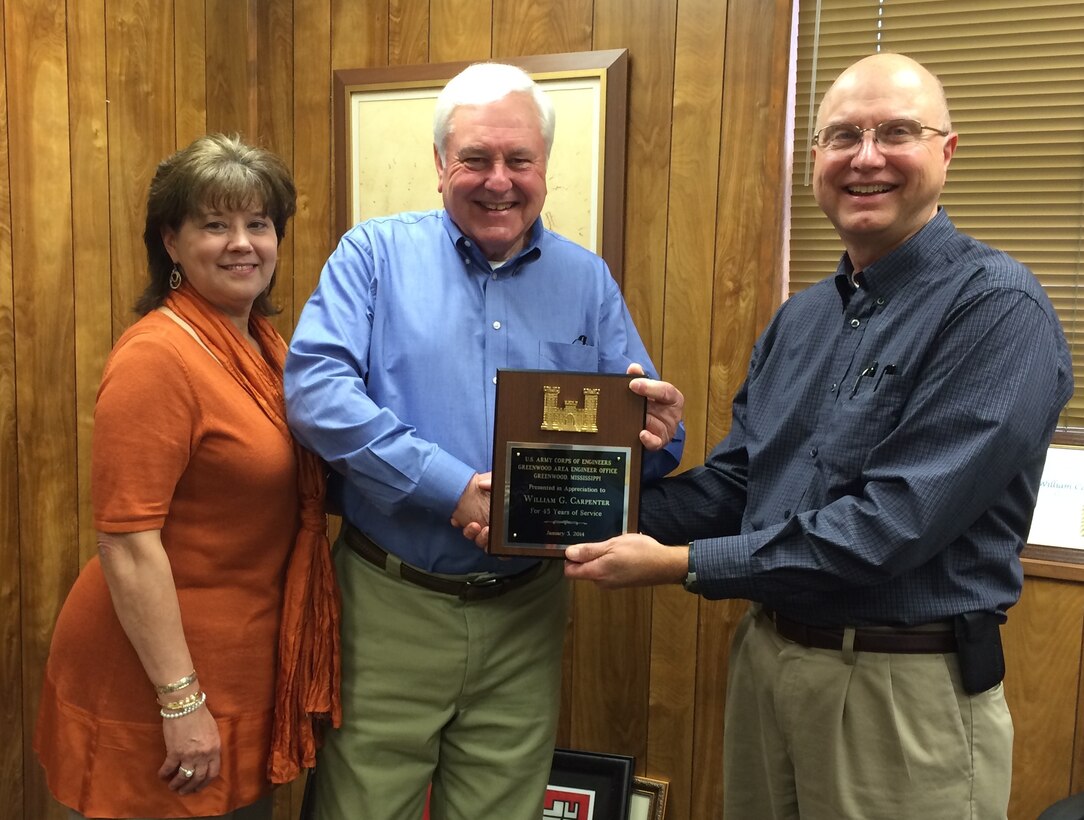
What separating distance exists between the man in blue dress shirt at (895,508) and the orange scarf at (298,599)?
17.4 inches

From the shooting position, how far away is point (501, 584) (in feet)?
4.91

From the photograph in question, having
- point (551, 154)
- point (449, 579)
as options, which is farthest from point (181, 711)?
point (551, 154)

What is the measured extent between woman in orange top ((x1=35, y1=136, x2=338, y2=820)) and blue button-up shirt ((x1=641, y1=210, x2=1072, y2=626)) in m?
0.69

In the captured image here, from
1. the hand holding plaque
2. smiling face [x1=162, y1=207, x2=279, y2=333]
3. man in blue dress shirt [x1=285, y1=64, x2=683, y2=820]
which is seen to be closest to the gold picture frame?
man in blue dress shirt [x1=285, y1=64, x2=683, y2=820]

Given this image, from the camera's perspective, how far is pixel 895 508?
1221mm

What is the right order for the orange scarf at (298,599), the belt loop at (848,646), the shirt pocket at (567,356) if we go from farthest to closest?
the shirt pocket at (567,356) → the orange scarf at (298,599) → the belt loop at (848,646)

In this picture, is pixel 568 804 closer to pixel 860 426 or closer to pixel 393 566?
pixel 393 566

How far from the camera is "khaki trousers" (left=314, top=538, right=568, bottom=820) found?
1478 millimetres

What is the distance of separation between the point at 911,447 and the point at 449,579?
2.47 ft

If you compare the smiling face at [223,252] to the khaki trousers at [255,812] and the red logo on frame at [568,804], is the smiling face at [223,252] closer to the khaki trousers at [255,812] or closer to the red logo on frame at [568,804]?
the khaki trousers at [255,812]

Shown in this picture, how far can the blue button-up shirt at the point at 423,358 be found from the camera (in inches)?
54.0

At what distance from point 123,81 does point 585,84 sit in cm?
113

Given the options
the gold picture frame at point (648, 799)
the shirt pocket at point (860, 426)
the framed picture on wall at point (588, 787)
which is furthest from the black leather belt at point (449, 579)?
the gold picture frame at point (648, 799)

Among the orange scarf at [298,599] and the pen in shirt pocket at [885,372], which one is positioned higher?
the pen in shirt pocket at [885,372]
